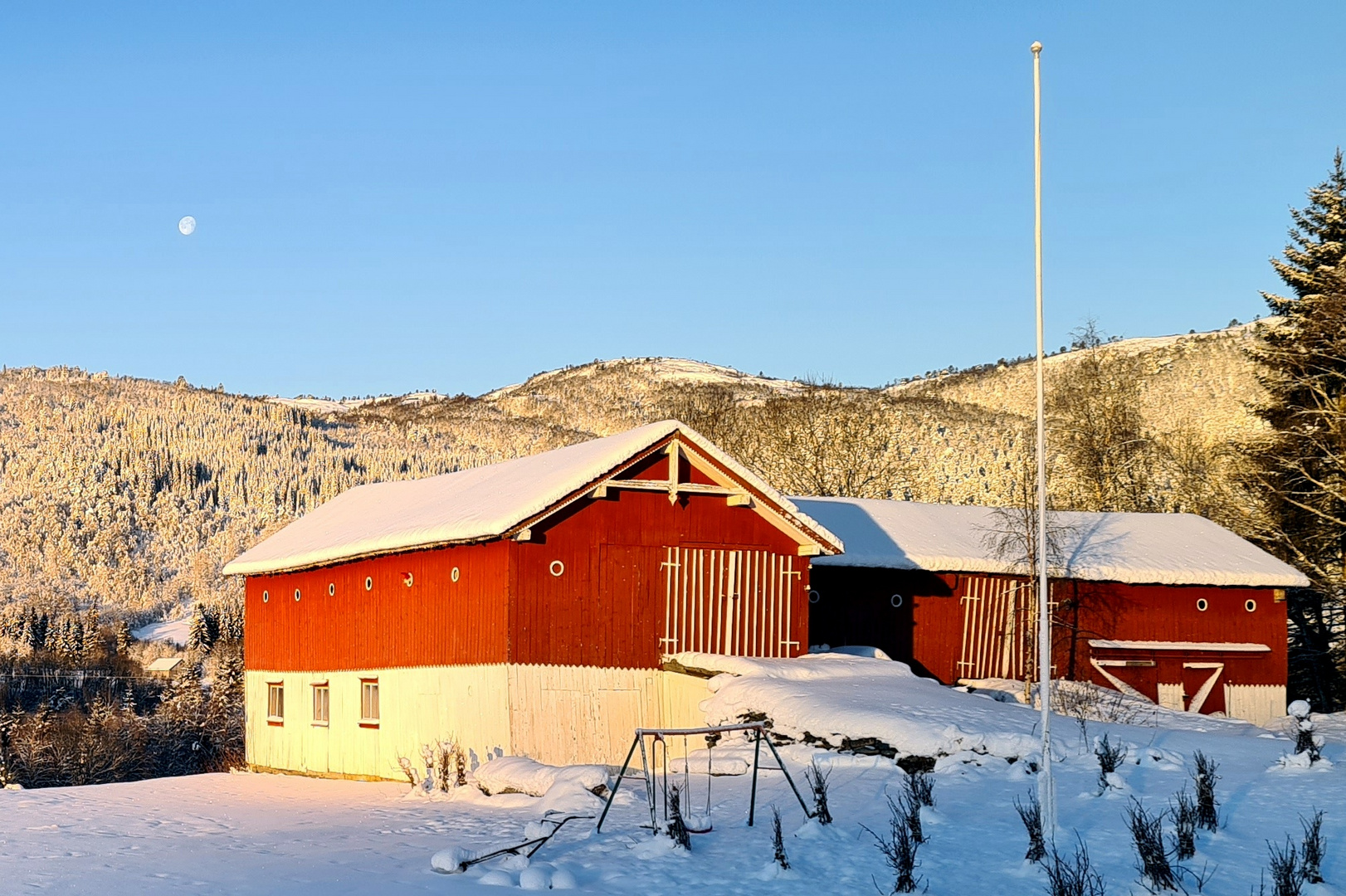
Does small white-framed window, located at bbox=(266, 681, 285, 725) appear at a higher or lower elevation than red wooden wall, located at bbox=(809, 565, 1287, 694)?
lower

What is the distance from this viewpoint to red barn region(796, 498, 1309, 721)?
98.8ft

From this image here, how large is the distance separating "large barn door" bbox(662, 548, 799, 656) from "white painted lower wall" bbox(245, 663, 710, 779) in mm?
1106

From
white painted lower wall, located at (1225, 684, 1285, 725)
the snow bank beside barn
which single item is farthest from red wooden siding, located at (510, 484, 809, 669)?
white painted lower wall, located at (1225, 684, 1285, 725)

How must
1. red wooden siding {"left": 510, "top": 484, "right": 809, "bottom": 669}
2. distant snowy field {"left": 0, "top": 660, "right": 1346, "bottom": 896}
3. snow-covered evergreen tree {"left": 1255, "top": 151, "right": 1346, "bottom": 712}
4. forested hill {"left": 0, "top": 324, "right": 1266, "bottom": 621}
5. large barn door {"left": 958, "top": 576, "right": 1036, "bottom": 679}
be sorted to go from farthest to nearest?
forested hill {"left": 0, "top": 324, "right": 1266, "bottom": 621} → snow-covered evergreen tree {"left": 1255, "top": 151, "right": 1346, "bottom": 712} → large barn door {"left": 958, "top": 576, "right": 1036, "bottom": 679} → red wooden siding {"left": 510, "top": 484, "right": 809, "bottom": 669} → distant snowy field {"left": 0, "top": 660, "right": 1346, "bottom": 896}

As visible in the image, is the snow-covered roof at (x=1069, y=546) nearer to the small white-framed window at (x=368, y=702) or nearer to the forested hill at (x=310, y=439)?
the small white-framed window at (x=368, y=702)

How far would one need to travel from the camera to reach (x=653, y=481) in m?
24.8

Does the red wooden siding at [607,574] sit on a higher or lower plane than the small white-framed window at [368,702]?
higher

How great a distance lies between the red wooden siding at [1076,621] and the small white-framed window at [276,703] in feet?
38.9

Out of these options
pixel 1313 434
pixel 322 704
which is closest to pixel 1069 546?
pixel 1313 434

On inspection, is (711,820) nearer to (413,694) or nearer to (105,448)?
(413,694)

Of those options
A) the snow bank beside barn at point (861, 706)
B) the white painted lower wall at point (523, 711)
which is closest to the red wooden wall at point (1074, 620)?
the snow bank beside barn at point (861, 706)

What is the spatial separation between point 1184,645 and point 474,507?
16.7m

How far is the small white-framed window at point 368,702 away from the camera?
88.3 ft

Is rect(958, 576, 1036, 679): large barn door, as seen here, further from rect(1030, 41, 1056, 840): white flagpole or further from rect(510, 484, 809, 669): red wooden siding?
rect(1030, 41, 1056, 840): white flagpole
